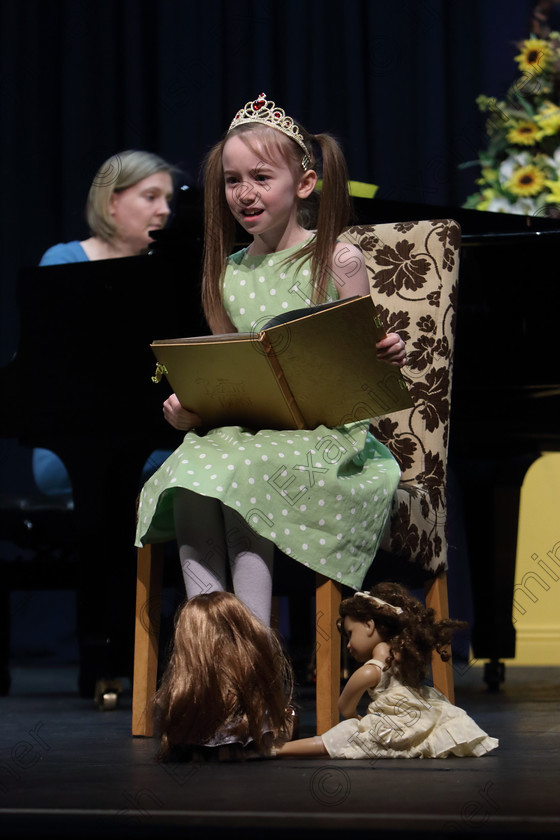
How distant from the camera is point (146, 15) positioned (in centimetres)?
404

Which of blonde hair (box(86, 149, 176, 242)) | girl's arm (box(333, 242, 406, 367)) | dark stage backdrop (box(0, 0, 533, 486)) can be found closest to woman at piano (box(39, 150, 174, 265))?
blonde hair (box(86, 149, 176, 242))

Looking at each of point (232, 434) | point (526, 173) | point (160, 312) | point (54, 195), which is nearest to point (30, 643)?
point (54, 195)

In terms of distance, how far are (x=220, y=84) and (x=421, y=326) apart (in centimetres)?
214

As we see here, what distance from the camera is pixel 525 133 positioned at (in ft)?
9.98

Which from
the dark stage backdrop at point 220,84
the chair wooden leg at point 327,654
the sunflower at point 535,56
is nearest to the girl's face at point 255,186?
the chair wooden leg at point 327,654

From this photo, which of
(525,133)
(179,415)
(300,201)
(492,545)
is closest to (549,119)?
(525,133)

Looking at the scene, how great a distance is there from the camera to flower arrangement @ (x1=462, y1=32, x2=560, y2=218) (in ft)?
9.72

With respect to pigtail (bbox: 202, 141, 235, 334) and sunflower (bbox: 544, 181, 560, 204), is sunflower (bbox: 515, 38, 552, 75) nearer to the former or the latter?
sunflower (bbox: 544, 181, 560, 204)

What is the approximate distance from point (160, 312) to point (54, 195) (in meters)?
1.86

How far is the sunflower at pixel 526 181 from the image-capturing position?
2973mm

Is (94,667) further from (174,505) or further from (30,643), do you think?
(30,643)

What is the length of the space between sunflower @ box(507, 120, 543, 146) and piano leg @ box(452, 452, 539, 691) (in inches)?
34.3

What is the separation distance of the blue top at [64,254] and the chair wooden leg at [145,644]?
1.64 m

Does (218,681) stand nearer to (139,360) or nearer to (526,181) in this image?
(139,360)
